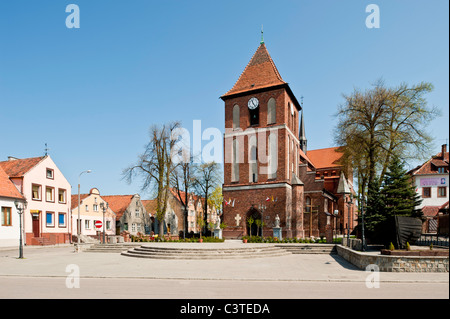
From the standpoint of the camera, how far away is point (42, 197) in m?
35.5

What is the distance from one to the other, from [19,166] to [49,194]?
4239 millimetres

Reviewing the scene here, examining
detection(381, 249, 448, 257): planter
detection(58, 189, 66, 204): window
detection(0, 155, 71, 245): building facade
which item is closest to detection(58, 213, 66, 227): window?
detection(0, 155, 71, 245): building facade

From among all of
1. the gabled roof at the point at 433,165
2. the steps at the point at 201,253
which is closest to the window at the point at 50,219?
the steps at the point at 201,253

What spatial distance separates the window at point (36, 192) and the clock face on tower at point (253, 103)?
2536cm

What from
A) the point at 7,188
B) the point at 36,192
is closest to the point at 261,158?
the point at 36,192

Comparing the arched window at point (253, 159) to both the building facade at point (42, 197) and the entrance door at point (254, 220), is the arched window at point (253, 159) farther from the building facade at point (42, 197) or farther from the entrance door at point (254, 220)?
the building facade at point (42, 197)

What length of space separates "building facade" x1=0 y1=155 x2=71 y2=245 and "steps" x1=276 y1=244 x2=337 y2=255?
24559mm

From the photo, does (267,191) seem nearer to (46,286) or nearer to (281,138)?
(281,138)

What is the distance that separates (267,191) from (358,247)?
19.0 m

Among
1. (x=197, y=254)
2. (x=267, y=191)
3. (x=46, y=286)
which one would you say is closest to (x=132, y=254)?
(x=197, y=254)

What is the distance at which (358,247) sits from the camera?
64.6 feet

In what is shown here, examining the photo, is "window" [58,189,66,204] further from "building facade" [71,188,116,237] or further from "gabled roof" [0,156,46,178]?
"gabled roof" [0,156,46,178]

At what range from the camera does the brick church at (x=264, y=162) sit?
37.9 metres
